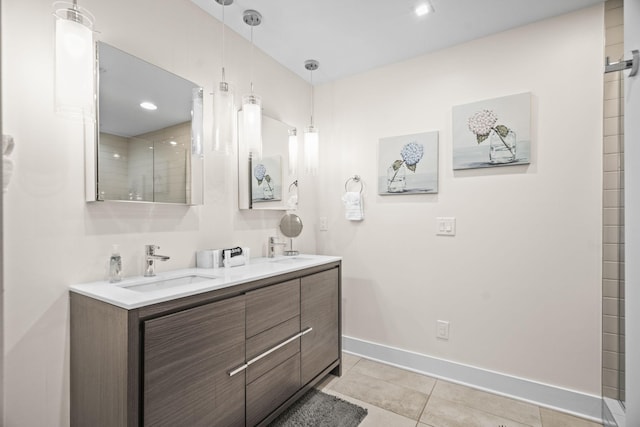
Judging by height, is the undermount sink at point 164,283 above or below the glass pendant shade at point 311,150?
below

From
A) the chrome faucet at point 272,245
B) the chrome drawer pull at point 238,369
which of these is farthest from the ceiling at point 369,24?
the chrome drawer pull at point 238,369

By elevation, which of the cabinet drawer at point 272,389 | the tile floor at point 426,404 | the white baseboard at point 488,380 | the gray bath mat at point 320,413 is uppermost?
the cabinet drawer at point 272,389

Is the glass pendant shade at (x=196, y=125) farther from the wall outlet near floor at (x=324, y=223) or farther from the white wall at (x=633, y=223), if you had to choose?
the white wall at (x=633, y=223)

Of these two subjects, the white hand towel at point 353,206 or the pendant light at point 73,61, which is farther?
the white hand towel at point 353,206

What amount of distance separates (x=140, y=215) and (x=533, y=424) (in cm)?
239

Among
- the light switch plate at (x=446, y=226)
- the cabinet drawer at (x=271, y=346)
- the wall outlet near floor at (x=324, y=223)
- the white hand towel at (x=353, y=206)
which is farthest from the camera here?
the wall outlet near floor at (x=324, y=223)

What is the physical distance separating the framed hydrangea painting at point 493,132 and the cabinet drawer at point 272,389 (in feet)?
5.51

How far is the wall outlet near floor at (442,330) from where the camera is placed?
2.45 m

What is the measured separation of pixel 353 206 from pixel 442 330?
3.68ft

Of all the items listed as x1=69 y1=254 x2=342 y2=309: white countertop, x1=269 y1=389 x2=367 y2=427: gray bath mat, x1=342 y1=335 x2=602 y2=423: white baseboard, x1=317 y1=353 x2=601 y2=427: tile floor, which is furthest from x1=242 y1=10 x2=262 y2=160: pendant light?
x1=342 y1=335 x2=602 y2=423: white baseboard

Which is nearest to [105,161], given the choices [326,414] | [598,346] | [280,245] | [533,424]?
[280,245]

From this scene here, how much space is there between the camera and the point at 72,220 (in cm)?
150

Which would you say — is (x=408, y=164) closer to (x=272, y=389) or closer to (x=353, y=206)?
(x=353, y=206)

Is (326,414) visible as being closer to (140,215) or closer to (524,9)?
(140,215)
